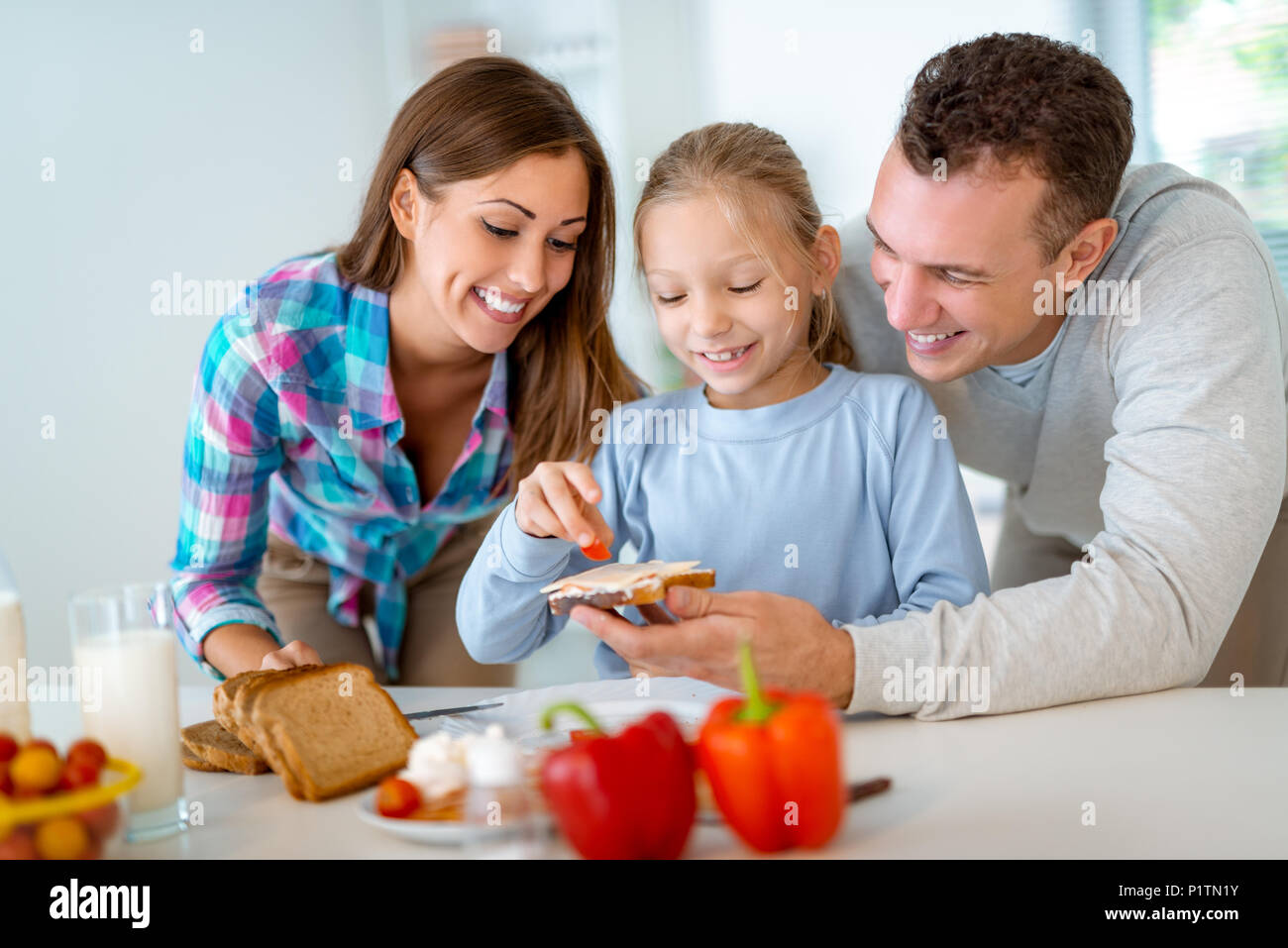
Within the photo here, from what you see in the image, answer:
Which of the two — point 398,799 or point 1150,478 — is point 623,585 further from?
point 1150,478

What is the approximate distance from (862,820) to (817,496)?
77 cm

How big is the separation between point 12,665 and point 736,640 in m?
0.75

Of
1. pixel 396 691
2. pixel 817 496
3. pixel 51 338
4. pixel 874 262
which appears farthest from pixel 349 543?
pixel 51 338

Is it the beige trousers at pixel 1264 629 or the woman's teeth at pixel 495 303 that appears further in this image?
the beige trousers at pixel 1264 629

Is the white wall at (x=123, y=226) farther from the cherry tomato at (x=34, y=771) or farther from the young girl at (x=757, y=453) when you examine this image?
the cherry tomato at (x=34, y=771)

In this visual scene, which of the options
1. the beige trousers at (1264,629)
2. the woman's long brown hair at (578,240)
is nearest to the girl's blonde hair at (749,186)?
the woman's long brown hair at (578,240)

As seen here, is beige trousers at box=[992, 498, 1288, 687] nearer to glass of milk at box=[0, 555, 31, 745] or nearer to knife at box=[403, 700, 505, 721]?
knife at box=[403, 700, 505, 721]

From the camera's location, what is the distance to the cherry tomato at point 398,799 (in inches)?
37.3

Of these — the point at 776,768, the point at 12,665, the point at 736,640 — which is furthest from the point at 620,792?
the point at 12,665

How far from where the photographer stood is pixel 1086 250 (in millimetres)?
1660

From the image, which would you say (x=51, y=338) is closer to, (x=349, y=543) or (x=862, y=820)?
(x=349, y=543)
